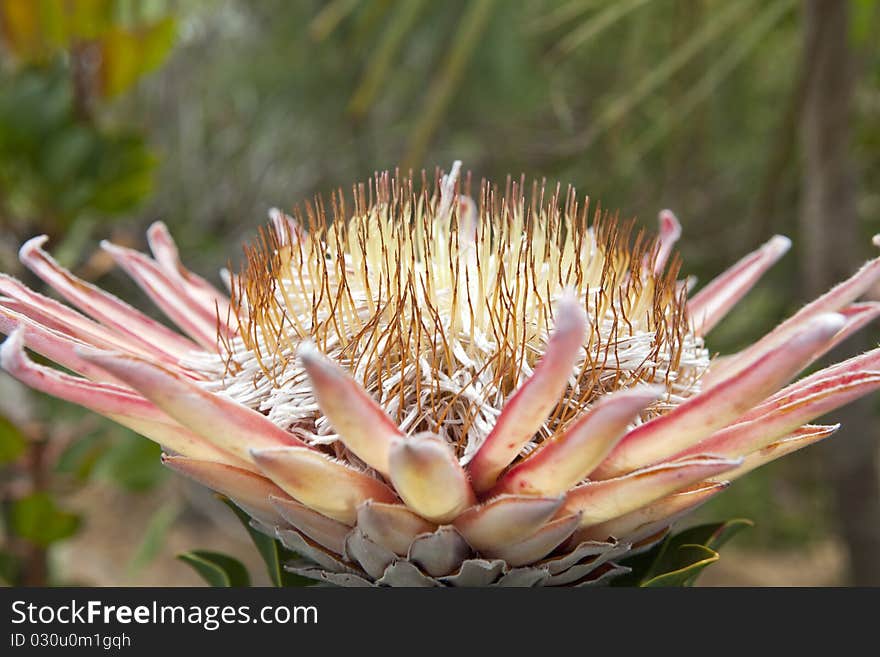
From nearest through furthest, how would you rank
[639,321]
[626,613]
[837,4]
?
1. [626,613]
2. [639,321]
3. [837,4]

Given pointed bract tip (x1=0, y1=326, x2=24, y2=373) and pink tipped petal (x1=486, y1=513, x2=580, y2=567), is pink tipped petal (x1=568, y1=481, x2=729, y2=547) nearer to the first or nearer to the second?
pink tipped petal (x1=486, y1=513, x2=580, y2=567)

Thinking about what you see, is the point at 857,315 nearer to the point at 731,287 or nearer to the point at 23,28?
the point at 731,287

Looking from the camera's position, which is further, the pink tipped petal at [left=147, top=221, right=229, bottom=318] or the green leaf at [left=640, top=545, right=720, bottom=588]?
the pink tipped petal at [left=147, top=221, right=229, bottom=318]

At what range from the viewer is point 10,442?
3.76 ft

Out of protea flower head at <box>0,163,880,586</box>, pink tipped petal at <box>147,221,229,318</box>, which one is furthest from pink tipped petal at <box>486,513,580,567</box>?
pink tipped petal at <box>147,221,229,318</box>

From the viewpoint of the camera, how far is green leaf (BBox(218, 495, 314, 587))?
2.03 ft

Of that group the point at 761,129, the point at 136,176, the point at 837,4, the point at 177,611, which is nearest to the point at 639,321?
the point at 177,611

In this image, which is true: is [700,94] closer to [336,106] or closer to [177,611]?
[177,611]

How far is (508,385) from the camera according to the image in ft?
1.97

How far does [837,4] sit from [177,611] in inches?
45.9

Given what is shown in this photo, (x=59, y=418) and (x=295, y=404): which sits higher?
(x=59, y=418)

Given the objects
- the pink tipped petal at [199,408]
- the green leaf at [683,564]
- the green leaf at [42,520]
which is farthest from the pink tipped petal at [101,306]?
the green leaf at [42,520]

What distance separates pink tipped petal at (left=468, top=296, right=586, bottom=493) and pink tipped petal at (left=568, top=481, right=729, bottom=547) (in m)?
0.07

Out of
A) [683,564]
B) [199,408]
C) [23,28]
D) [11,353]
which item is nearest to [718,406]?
[683,564]
